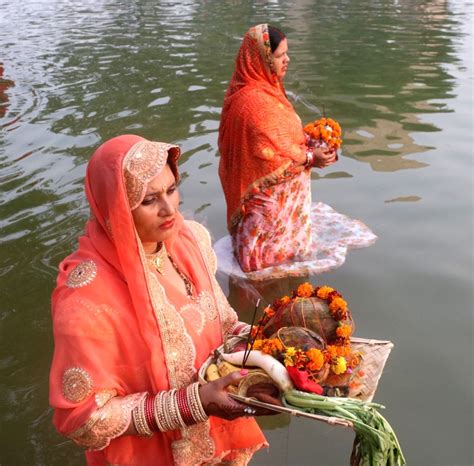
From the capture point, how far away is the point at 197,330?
235 centimetres

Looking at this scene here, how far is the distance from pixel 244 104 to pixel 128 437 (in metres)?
3.20

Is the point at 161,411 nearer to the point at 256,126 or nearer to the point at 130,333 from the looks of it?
the point at 130,333

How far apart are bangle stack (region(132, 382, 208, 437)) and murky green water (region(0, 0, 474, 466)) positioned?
1710 mm

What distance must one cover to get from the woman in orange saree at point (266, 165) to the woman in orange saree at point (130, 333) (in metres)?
2.61

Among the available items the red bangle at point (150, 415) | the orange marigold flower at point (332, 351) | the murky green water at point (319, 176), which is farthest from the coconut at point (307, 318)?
the murky green water at point (319, 176)

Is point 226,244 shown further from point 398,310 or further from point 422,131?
point 422,131

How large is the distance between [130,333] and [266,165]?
298 centimetres

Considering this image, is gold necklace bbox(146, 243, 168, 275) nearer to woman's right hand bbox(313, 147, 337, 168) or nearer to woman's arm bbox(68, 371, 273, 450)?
woman's arm bbox(68, 371, 273, 450)

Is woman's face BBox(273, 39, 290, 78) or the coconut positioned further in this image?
woman's face BBox(273, 39, 290, 78)

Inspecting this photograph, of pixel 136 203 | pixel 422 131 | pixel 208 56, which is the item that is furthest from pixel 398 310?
pixel 208 56

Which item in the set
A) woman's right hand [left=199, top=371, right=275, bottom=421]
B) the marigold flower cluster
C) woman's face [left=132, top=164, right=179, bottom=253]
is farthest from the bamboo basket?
the marigold flower cluster

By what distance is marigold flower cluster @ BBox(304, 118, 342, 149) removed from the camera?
5074 millimetres

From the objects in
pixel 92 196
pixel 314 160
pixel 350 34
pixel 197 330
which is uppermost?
pixel 92 196

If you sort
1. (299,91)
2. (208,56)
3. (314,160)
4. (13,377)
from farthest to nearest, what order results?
(208,56) → (299,91) → (314,160) → (13,377)
